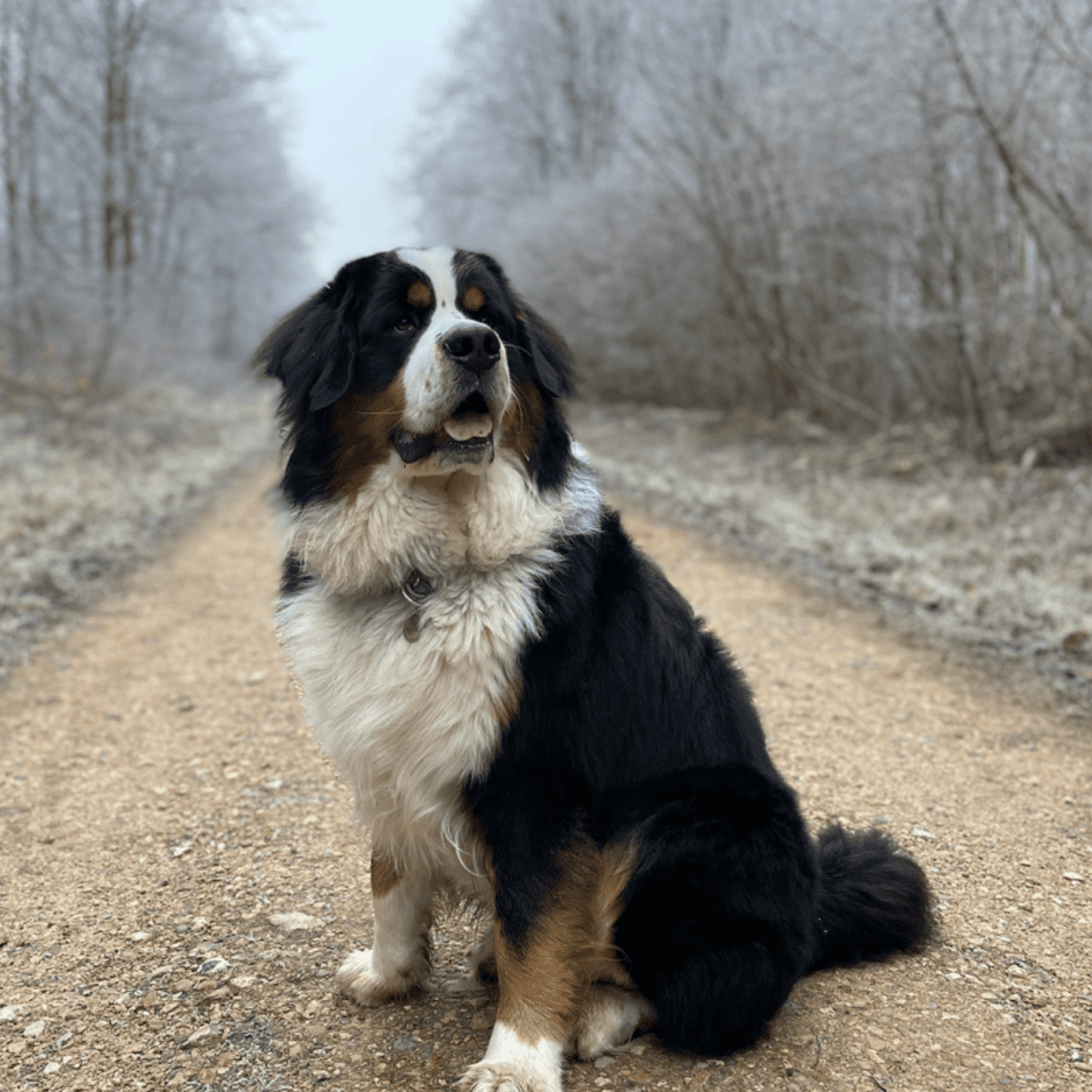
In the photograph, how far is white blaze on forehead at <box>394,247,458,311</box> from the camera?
8.93 feet

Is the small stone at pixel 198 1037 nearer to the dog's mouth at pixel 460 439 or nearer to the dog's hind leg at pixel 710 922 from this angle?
the dog's hind leg at pixel 710 922

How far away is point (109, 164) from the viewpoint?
63.7ft

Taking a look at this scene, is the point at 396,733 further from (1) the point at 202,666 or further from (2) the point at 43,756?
(1) the point at 202,666

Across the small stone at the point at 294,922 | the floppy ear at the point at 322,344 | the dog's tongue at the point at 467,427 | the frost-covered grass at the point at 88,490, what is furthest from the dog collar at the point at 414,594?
the frost-covered grass at the point at 88,490

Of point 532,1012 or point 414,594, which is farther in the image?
point 414,594

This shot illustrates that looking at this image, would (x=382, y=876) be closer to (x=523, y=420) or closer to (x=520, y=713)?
(x=520, y=713)

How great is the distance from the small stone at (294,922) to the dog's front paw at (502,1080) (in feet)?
3.44

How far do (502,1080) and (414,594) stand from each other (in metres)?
1.22

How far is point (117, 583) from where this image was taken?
8.09 m

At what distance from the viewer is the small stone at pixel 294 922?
3193 millimetres

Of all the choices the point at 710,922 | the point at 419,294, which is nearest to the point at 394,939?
the point at 710,922

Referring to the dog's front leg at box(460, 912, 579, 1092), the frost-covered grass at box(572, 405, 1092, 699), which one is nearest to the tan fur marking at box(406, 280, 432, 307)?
the dog's front leg at box(460, 912, 579, 1092)

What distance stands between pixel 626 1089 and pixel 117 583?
694 cm

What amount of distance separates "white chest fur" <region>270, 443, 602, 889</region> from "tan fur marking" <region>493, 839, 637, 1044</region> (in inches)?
10.3
